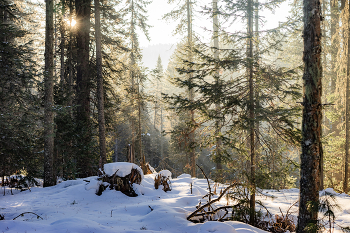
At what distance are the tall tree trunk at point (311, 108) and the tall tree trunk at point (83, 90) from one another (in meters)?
11.2

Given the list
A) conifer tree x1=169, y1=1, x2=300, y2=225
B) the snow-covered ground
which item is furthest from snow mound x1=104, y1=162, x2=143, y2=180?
conifer tree x1=169, y1=1, x2=300, y2=225

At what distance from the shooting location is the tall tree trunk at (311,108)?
13.3 feet

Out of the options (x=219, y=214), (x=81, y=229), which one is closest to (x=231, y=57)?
(x=219, y=214)

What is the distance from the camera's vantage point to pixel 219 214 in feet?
20.1

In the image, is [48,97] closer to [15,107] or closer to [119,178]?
[15,107]

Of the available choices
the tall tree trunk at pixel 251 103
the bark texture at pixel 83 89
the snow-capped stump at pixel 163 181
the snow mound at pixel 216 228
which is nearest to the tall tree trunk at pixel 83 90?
the bark texture at pixel 83 89

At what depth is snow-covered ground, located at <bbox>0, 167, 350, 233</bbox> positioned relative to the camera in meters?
4.14

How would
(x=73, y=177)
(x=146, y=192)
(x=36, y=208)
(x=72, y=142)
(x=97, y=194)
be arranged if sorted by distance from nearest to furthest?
(x=36, y=208) < (x=97, y=194) < (x=146, y=192) < (x=73, y=177) < (x=72, y=142)

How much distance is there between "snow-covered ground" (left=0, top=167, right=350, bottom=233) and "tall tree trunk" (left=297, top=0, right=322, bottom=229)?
0.84 m

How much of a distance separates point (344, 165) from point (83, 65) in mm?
Result: 16871

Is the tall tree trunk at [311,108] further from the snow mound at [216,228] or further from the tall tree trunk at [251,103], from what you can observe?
the tall tree trunk at [251,103]

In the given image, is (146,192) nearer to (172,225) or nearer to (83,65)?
(172,225)

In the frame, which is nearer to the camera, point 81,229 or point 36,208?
point 81,229

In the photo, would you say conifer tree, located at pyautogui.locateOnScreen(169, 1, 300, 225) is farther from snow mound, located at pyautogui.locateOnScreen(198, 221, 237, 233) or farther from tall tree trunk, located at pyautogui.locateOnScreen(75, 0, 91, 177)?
tall tree trunk, located at pyautogui.locateOnScreen(75, 0, 91, 177)
